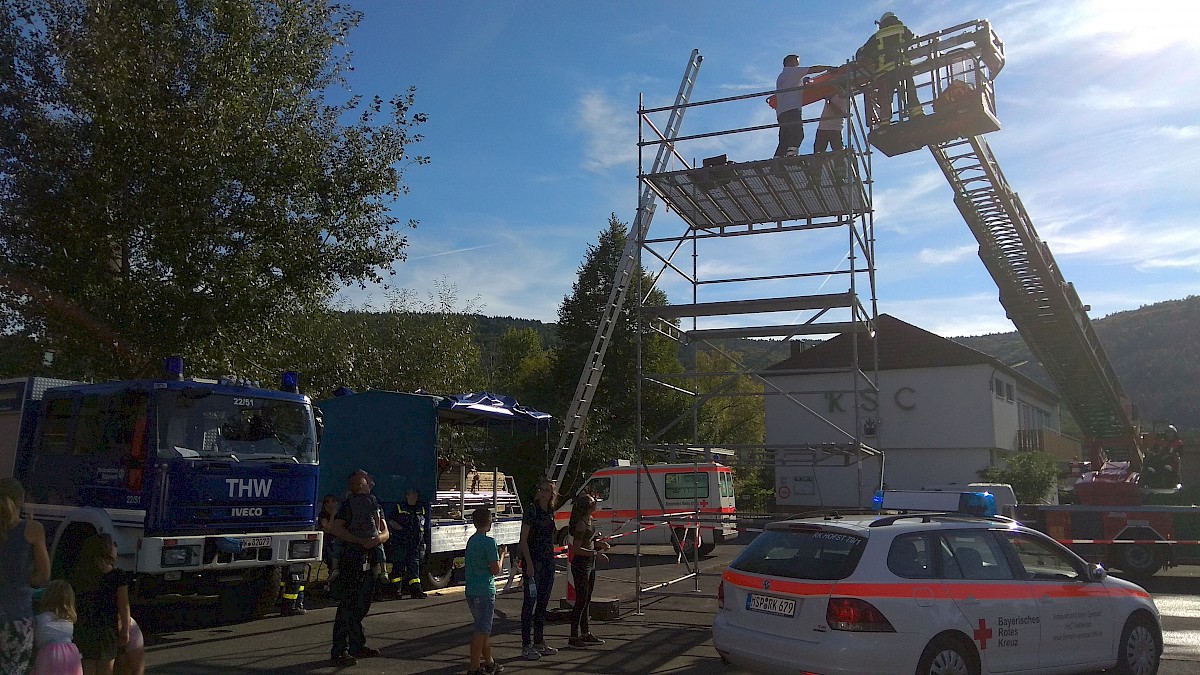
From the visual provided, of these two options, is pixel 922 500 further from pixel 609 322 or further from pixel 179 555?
pixel 179 555

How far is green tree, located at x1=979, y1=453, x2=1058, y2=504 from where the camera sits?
28031mm

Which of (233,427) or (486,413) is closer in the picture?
(233,427)

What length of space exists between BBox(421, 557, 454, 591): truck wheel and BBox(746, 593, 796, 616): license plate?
7.98 meters

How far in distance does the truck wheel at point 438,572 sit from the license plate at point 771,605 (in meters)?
7.98

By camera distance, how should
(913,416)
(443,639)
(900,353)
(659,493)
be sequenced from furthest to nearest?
(900,353) < (913,416) < (659,493) < (443,639)

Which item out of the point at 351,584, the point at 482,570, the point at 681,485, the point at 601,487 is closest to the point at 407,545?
the point at 351,584

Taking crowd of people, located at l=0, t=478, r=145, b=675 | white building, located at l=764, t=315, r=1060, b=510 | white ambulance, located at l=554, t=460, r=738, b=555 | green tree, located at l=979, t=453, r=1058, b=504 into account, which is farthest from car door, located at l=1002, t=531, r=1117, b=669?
white building, located at l=764, t=315, r=1060, b=510

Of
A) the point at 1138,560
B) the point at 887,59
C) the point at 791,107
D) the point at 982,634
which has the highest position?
the point at 887,59

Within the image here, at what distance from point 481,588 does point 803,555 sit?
9.51 feet

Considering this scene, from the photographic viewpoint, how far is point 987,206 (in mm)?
17094

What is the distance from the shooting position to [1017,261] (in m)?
18.1

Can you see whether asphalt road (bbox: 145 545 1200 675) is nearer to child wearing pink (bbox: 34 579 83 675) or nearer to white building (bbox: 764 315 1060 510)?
child wearing pink (bbox: 34 579 83 675)

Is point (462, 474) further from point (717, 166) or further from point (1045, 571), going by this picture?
point (1045, 571)

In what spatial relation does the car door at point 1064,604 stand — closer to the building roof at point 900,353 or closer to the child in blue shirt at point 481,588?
the child in blue shirt at point 481,588
